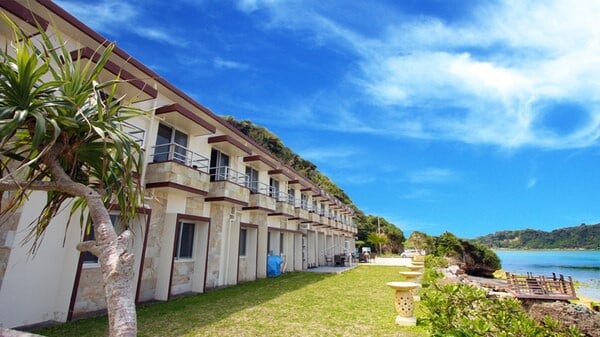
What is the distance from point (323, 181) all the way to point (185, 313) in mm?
48398

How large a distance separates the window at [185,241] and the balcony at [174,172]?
161cm

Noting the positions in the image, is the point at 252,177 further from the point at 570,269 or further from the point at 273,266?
the point at 570,269

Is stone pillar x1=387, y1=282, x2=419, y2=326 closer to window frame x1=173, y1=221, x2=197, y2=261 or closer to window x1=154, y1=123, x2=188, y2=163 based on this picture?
window frame x1=173, y1=221, x2=197, y2=261

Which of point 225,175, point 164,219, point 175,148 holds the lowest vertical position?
point 164,219

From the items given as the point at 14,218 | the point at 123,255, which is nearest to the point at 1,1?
the point at 14,218

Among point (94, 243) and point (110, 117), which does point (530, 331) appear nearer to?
point (94, 243)

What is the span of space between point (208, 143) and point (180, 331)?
8031 millimetres

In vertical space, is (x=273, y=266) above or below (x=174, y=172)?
below

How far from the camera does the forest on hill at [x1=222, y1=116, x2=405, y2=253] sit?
170ft

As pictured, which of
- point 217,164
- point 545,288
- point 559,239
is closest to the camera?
point 217,164

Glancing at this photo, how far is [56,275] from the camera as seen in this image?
22.9 ft

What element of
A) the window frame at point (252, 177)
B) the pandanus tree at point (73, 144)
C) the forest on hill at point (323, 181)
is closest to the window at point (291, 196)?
the window frame at point (252, 177)

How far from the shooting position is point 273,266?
657 inches

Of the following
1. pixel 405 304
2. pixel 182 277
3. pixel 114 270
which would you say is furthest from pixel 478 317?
pixel 182 277
